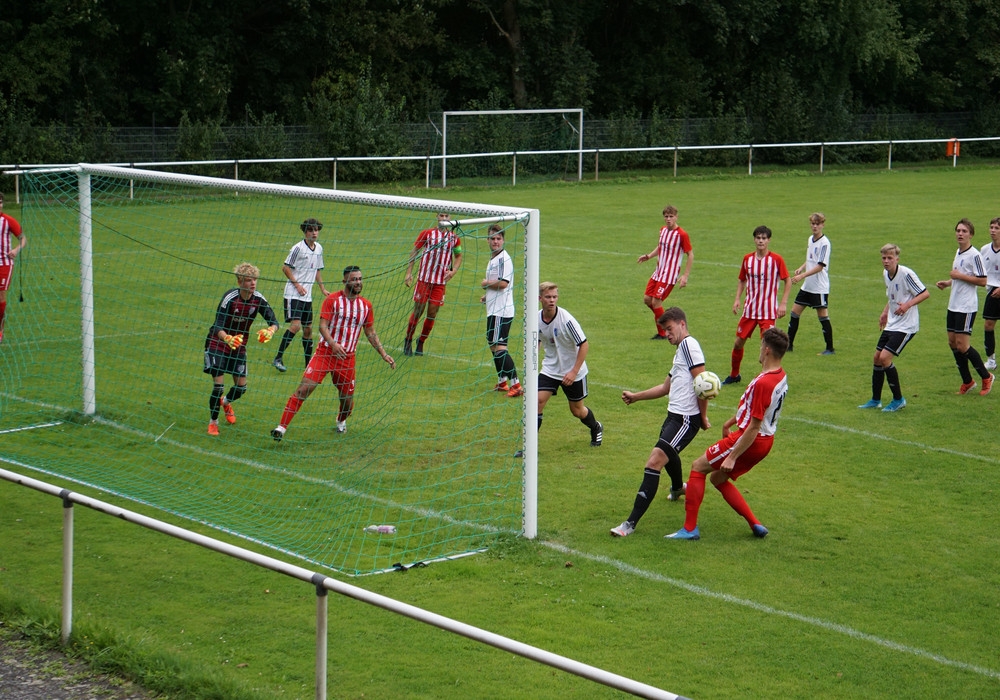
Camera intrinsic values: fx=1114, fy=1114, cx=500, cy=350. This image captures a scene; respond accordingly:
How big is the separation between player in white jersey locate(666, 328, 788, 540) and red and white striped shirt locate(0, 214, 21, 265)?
31.6 ft

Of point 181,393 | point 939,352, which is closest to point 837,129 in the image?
point 939,352

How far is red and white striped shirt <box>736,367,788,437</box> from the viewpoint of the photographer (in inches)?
322

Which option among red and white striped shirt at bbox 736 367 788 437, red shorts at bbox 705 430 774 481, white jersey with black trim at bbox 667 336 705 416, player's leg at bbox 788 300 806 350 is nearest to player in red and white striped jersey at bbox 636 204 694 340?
player's leg at bbox 788 300 806 350

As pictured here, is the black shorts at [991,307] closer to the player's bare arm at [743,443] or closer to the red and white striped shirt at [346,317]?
the player's bare arm at [743,443]

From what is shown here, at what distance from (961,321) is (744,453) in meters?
5.78

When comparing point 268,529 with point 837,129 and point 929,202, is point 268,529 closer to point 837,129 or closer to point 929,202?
point 929,202

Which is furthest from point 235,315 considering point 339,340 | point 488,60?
point 488,60

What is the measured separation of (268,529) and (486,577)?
1965 millimetres

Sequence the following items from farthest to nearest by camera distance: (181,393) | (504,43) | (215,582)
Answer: (504,43), (181,393), (215,582)

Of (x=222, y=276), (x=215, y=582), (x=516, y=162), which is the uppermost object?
(x=516, y=162)

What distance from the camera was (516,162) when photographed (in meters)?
36.0

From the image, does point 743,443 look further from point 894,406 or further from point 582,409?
point 894,406

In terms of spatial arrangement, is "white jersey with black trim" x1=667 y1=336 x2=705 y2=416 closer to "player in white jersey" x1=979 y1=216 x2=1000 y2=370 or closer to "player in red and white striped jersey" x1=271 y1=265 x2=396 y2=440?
"player in red and white striped jersey" x1=271 y1=265 x2=396 y2=440

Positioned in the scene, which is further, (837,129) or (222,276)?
(837,129)
